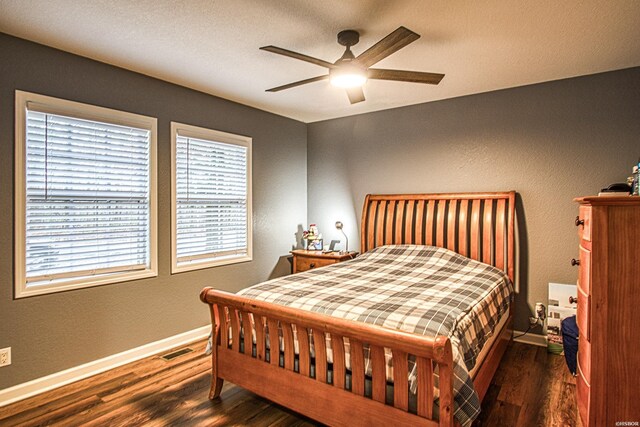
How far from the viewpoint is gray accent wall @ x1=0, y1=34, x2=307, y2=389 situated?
2.45 metres

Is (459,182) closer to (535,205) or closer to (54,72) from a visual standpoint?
(535,205)

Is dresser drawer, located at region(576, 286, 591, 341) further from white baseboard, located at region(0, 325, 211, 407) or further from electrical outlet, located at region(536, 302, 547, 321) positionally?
white baseboard, located at region(0, 325, 211, 407)

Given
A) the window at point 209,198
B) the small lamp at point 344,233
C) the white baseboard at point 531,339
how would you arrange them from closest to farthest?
the white baseboard at point 531,339, the window at point 209,198, the small lamp at point 344,233

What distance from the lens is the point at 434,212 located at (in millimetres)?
3820

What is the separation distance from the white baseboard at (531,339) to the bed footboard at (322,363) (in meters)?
2.34

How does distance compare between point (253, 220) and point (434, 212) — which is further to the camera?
point (253, 220)

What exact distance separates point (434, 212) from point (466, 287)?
1.36 m

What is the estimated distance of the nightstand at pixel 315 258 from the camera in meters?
4.14

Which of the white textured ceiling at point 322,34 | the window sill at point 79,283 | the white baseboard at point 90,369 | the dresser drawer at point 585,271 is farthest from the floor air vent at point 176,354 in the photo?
the dresser drawer at point 585,271

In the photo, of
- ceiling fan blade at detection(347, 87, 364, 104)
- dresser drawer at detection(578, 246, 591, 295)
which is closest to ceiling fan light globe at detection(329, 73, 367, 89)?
ceiling fan blade at detection(347, 87, 364, 104)

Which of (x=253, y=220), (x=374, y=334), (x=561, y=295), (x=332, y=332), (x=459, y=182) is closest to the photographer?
(x=374, y=334)

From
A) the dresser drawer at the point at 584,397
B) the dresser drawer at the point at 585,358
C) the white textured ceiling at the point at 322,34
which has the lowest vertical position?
the dresser drawer at the point at 584,397

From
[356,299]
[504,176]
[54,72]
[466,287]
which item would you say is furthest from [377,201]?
[54,72]

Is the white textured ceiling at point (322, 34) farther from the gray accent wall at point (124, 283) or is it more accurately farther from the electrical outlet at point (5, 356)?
the electrical outlet at point (5, 356)
